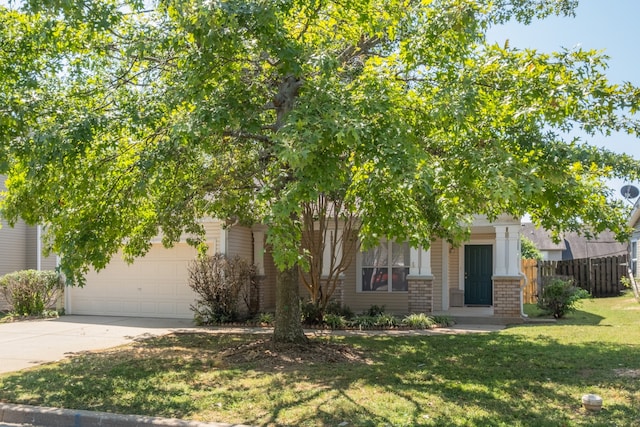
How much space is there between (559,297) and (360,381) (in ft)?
31.3

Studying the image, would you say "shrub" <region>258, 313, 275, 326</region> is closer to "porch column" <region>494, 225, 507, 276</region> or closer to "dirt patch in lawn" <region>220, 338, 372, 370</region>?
"dirt patch in lawn" <region>220, 338, 372, 370</region>

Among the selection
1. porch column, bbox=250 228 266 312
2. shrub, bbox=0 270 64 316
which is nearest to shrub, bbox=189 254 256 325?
porch column, bbox=250 228 266 312

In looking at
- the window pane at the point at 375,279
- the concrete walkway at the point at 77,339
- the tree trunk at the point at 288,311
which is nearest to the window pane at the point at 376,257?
the window pane at the point at 375,279

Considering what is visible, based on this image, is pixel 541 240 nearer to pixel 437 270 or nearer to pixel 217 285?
pixel 437 270

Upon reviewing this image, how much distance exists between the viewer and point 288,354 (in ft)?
31.5

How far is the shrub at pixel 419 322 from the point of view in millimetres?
13945

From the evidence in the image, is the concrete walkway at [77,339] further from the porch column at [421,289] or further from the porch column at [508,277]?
the porch column at [421,289]

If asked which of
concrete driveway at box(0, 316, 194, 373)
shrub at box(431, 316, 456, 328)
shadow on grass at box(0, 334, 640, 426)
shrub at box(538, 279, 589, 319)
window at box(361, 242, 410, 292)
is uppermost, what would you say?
window at box(361, 242, 410, 292)

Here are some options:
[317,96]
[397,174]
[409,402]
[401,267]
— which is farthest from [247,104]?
[401,267]

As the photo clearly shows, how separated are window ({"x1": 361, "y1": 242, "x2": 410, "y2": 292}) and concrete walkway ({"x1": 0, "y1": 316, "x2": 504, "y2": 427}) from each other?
126 inches

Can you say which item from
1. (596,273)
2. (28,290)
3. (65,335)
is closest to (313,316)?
(65,335)

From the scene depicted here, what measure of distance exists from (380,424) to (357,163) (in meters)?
2.87

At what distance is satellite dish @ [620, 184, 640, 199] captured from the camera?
20469 millimetres

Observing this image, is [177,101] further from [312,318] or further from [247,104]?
[312,318]
